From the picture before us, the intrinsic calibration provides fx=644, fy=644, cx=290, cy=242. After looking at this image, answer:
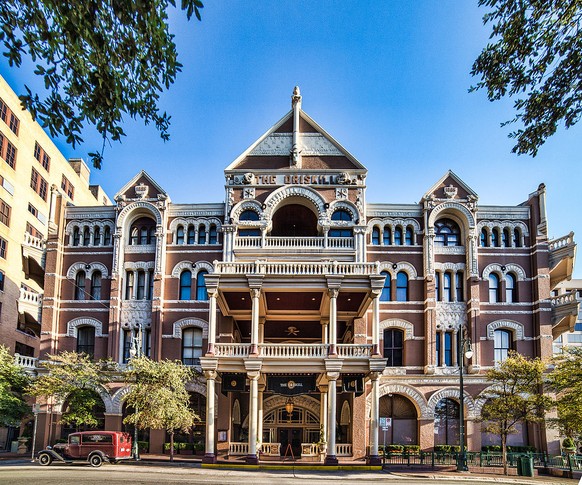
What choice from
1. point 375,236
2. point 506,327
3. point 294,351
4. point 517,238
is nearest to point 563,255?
point 517,238

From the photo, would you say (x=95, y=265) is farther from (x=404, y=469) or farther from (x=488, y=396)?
(x=488, y=396)

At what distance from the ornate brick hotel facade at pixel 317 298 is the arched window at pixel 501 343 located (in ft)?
0.30

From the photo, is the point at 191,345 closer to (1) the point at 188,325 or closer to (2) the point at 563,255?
(1) the point at 188,325

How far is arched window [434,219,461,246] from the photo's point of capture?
43125 millimetres

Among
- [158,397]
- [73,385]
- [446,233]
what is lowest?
[158,397]

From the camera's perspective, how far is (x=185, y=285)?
42875 millimetres

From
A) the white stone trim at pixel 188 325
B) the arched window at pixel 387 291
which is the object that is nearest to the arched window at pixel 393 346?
the arched window at pixel 387 291

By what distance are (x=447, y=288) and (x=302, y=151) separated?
1316cm

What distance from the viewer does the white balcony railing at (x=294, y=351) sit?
33.5m

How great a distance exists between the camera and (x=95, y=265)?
43.6 meters

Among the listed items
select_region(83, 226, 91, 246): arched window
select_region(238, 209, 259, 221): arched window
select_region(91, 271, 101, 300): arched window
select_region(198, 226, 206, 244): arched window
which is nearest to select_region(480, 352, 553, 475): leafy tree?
select_region(238, 209, 259, 221): arched window

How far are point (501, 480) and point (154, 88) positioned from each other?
24028 mm

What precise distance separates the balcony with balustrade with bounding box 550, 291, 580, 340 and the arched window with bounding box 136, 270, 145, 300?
87.5 ft

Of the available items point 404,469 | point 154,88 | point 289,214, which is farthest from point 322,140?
point 154,88
